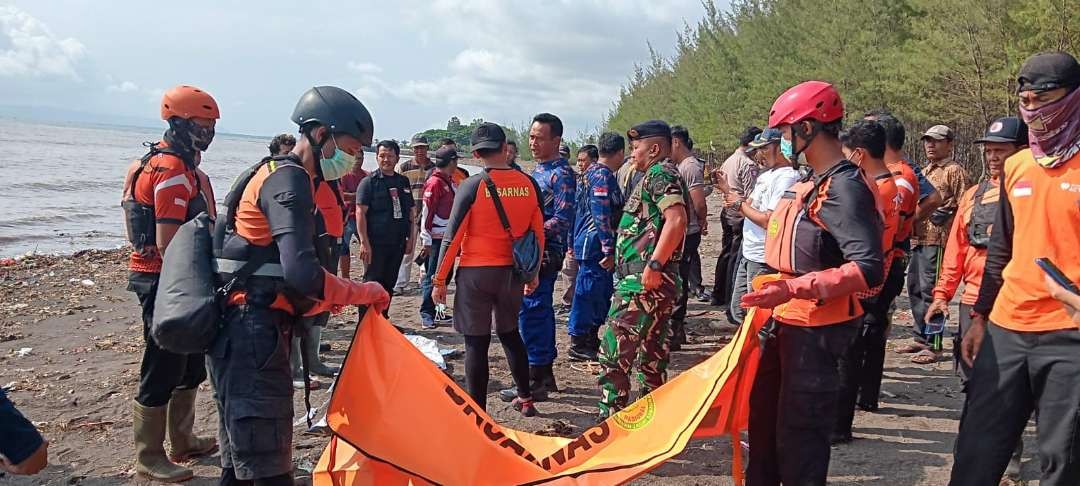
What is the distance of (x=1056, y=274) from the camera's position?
2.73 m

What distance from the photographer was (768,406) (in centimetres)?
365

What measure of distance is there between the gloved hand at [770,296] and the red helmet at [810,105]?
2.56 feet

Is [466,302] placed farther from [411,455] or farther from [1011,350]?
[1011,350]

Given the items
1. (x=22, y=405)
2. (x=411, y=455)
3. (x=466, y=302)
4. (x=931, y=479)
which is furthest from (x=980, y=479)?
(x=22, y=405)

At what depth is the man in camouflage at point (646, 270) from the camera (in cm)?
471

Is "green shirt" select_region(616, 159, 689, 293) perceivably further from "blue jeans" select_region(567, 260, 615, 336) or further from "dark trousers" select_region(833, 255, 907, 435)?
"blue jeans" select_region(567, 260, 615, 336)

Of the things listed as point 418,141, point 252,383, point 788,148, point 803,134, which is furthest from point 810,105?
point 418,141

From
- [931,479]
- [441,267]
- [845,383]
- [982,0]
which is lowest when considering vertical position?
[931,479]

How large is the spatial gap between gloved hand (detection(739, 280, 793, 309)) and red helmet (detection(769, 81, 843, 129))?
78 cm

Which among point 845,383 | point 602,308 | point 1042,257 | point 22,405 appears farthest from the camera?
point 602,308

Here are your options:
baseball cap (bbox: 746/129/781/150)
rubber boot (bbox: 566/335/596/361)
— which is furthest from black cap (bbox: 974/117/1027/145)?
rubber boot (bbox: 566/335/596/361)

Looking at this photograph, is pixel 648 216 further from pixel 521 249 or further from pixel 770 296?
pixel 770 296

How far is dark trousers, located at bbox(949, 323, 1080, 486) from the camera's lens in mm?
2838

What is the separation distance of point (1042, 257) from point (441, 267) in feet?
11.9
